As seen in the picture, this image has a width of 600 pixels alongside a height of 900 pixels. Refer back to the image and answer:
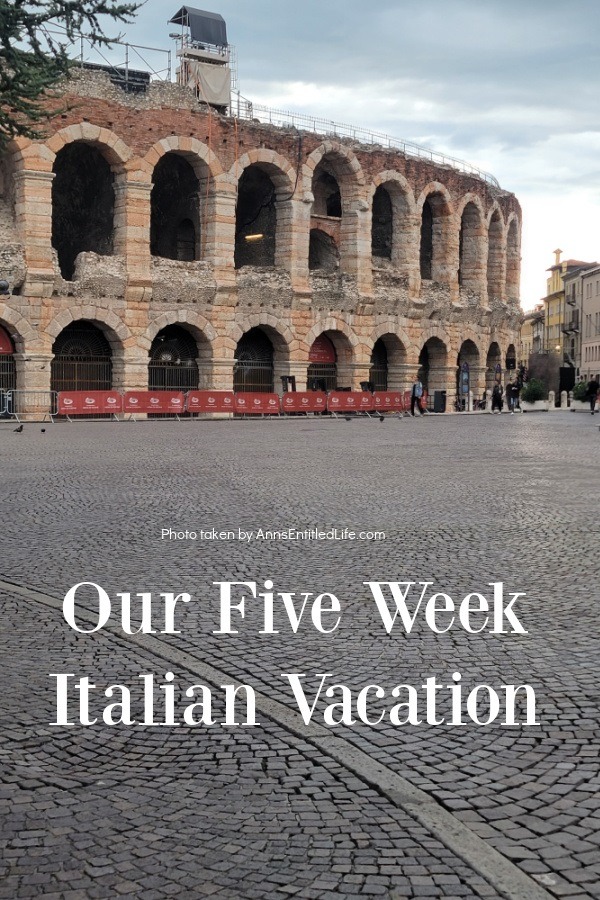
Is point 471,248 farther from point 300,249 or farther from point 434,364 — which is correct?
point 300,249

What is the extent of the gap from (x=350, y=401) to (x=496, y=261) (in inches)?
785

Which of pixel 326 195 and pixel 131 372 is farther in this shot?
pixel 326 195

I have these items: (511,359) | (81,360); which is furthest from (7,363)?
(511,359)

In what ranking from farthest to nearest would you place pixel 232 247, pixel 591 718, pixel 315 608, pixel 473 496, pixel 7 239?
pixel 232 247 < pixel 7 239 < pixel 473 496 < pixel 315 608 < pixel 591 718

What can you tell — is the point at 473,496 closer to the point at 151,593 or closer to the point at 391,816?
the point at 151,593

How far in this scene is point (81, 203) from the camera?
4128 cm

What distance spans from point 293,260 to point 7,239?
39.8ft

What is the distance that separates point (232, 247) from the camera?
1603 inches

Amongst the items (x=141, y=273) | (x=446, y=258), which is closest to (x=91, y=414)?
(x=141, y=273)

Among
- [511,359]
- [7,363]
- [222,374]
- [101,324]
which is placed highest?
[101,324]

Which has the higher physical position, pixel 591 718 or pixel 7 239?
pixel 7 239

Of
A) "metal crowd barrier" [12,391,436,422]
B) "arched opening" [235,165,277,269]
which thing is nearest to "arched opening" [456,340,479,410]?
"metal crowd barrier" [12,391,436,422]

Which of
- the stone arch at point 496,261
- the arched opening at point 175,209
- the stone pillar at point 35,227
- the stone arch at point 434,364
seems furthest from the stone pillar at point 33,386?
the stone arch at point 496,261

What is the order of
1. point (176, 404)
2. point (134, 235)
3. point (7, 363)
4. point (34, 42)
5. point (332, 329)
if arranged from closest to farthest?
point (34, 42)
point (7, 363)
point (176, 404)
point (134, 235)
point (332, 329)
